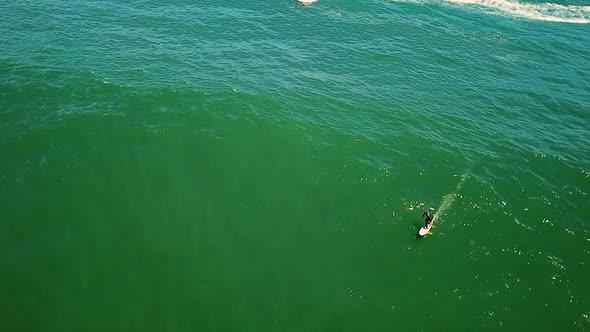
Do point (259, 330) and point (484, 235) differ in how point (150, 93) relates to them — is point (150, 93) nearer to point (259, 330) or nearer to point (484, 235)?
point (259, 330)

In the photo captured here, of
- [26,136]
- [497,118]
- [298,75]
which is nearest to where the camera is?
[26,136]

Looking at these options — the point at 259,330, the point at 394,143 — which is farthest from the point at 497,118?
the point at 259,330

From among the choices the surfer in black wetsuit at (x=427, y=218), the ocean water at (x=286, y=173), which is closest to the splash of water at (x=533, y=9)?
the ocean water at (x=286, y=173)

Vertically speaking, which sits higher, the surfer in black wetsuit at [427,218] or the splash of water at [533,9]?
the splash of water at [533,9]

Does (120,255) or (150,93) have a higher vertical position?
(150,93)

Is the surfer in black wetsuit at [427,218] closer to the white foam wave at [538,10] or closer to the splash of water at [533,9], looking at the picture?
the splash of water at [533,9]

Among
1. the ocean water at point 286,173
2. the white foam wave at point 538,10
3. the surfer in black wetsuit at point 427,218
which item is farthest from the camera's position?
the white foam wave at point 538,10

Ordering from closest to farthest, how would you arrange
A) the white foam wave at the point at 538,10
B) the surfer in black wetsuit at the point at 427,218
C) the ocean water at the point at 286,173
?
1. the ocean water at the point at 286,173
2. the surfer in black wetsuit at the point at 427,218
3. the white foam wave at the point at 538,10
